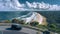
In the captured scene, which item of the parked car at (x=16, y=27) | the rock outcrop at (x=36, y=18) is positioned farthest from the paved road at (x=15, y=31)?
the rock outcrop at (x=36, y=18)

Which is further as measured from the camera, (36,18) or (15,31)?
(36,18)

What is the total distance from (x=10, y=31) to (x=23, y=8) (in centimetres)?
95

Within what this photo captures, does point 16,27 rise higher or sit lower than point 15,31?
higher

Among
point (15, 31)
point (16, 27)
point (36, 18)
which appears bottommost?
point (15, 31)

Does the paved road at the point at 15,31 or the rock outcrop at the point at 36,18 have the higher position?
the rock outcrop at the point at 36,18

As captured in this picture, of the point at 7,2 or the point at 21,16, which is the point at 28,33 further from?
the point at 7,2

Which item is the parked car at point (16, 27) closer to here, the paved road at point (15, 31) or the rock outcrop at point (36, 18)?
the paved road at point (15, 31)

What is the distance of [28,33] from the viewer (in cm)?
476

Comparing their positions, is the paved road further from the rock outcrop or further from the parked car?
the rock outcrop

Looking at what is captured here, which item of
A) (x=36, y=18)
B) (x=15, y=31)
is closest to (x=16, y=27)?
(x=15, y=31)

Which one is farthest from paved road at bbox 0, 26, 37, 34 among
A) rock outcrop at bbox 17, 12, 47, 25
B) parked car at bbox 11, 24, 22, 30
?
rock outcrop at bbox 17, 12, 47, 25

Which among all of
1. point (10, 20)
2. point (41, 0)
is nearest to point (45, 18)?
point (41, 0)

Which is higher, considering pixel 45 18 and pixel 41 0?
pixel 41 0

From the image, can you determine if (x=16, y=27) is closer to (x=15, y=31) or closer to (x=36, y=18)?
(x=15, y=31)
